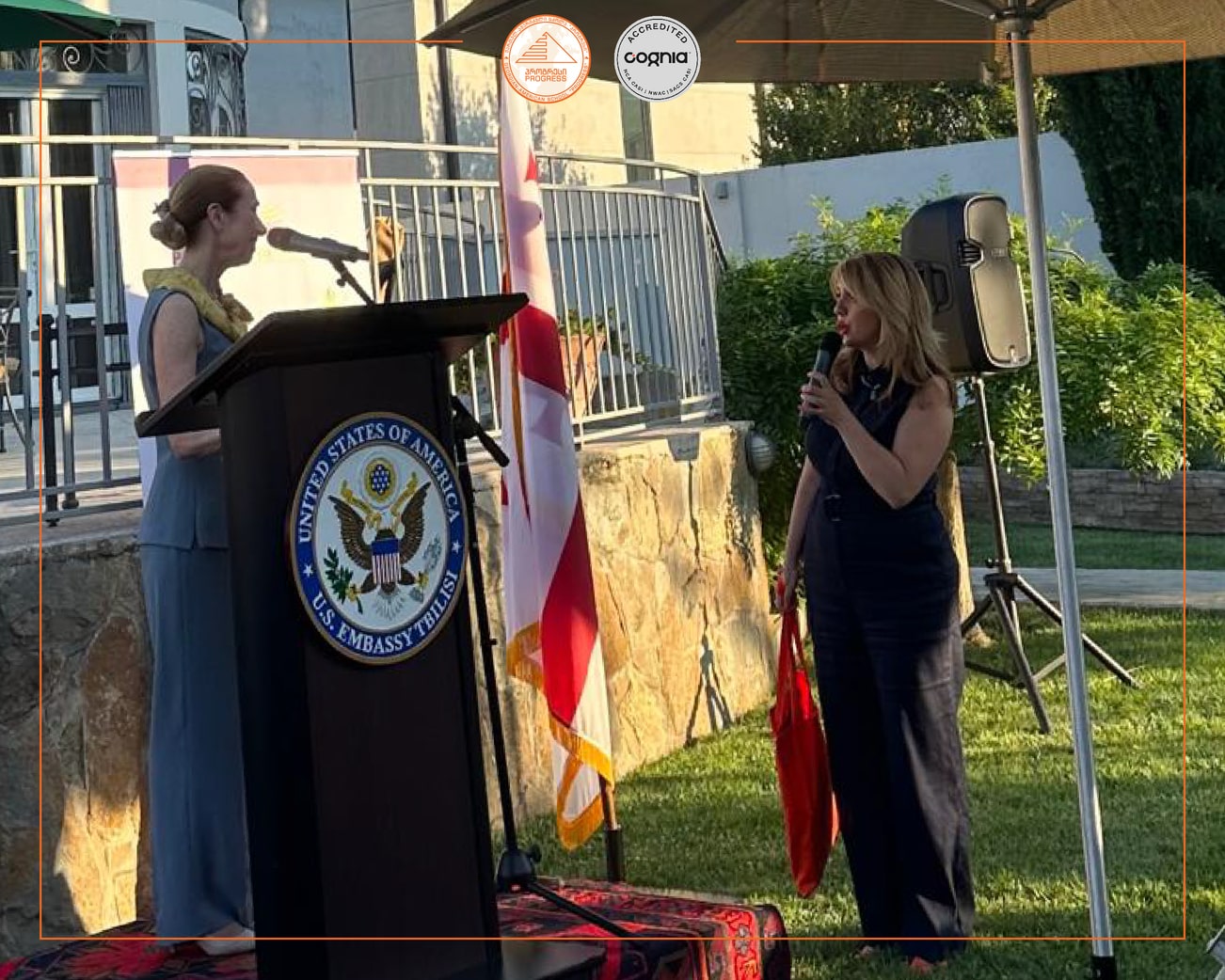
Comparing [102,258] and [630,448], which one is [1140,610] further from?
[102,258]

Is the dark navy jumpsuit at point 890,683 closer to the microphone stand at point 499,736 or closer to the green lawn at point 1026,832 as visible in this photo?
the green lawn at point 1026,832

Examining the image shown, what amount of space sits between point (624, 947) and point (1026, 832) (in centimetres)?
290

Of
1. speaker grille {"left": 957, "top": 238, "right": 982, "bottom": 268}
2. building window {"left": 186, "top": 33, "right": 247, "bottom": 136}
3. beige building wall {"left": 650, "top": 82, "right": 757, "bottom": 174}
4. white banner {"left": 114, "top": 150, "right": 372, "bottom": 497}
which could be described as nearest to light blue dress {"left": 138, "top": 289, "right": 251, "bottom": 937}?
white banner {"left": 114, "top": 150, "right": 372, "bottom": 497}

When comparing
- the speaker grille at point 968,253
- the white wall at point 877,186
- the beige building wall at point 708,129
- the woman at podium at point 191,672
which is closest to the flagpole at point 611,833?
the woman at podium at point 191,672

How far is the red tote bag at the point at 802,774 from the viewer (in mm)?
5410

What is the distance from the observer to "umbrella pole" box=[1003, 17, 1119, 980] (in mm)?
4641

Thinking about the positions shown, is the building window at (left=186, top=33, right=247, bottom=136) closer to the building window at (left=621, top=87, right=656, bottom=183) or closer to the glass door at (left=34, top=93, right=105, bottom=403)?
the building window at (left=621, top=87, right=656, bottom=183)

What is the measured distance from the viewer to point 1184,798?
6.79 m

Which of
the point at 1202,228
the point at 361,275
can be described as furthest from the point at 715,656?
the point at 1202,228

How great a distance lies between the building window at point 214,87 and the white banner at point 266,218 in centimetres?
1082

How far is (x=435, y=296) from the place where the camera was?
23.4ft

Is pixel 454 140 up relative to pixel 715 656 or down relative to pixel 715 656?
up

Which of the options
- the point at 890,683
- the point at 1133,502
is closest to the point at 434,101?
the point at 1133,502

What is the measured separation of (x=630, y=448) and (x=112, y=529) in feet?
9.14
